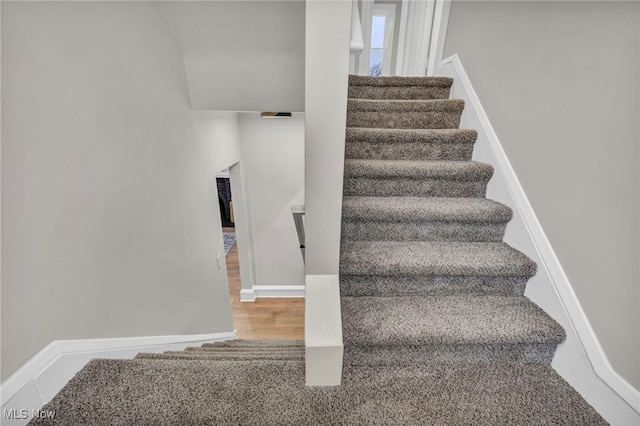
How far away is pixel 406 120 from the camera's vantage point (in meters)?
2.05

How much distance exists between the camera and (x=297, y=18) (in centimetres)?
163

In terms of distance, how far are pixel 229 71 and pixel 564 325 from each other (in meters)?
2.14

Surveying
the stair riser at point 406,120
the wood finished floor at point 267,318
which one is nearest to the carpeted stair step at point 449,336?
the stair riser at point 406,120

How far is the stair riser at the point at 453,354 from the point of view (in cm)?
113

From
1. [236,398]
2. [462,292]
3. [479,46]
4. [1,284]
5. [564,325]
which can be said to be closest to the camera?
[1,284]

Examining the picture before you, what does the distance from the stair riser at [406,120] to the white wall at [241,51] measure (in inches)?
16.6

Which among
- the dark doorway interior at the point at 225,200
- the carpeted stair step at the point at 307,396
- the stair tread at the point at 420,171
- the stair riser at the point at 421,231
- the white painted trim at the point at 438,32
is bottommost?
the dark doorway interior at the point at 225,200

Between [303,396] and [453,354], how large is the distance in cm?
59

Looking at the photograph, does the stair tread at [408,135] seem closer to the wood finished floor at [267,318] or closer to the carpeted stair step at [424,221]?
the carpeted stair step at [424,221]

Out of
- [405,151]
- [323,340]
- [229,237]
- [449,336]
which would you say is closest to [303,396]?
[323,340]

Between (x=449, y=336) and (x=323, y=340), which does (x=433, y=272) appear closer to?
(x=449, y=336)

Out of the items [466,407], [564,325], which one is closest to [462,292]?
[564,325]

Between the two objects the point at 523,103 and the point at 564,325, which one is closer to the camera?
the point at 564,325

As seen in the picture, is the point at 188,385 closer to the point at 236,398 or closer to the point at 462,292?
the point at 236,398
